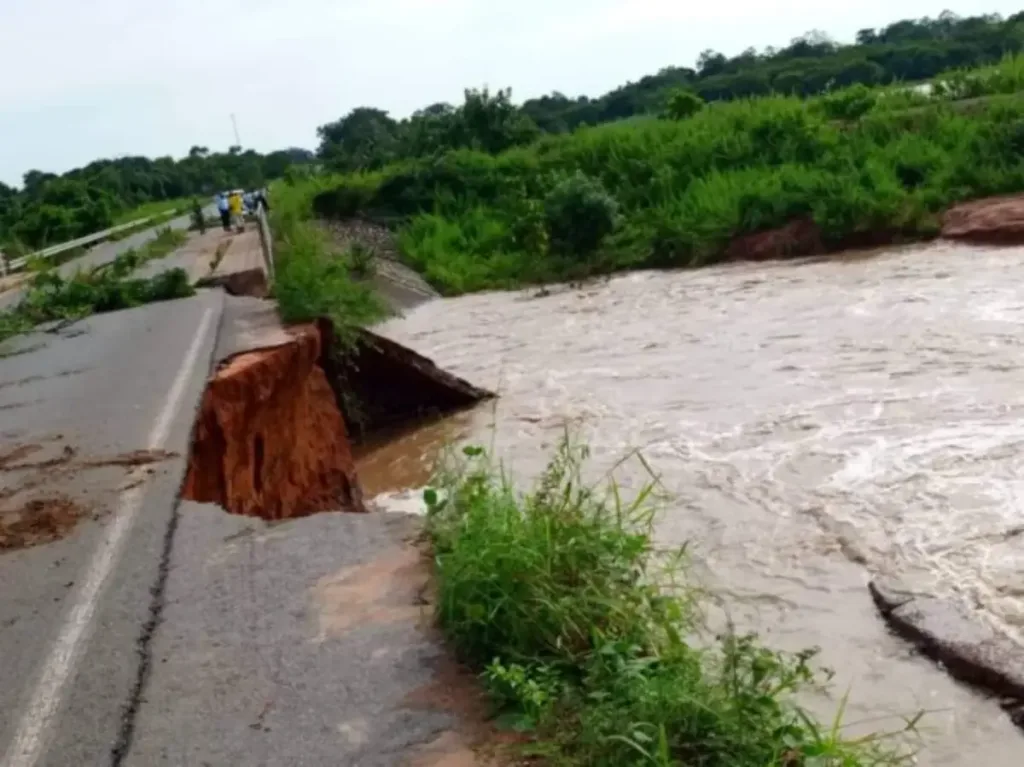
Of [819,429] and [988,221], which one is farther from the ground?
[819,429]

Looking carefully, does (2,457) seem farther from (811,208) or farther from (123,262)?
(811,208)

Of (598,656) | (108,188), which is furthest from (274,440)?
(108,188)

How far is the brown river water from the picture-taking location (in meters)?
6.11

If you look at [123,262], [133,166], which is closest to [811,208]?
[123,262]

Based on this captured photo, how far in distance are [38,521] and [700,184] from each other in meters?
20.6

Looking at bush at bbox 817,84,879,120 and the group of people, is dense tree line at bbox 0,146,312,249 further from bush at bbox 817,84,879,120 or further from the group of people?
bush at bbox 817,84,879,120

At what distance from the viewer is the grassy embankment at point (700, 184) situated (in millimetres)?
21625

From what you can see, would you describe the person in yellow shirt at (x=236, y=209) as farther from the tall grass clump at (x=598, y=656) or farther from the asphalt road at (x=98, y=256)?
the tall grass clump at (x=598, y=656)

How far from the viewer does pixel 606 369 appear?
14.3m

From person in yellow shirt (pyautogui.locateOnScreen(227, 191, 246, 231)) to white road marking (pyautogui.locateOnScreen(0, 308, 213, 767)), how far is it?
26764 mm

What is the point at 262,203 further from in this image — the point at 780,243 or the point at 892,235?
the point at 892,235

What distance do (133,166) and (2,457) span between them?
80.2 m

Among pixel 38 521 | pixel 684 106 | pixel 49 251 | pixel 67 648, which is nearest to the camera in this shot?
pixel 67 648

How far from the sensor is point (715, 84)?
5191cm
